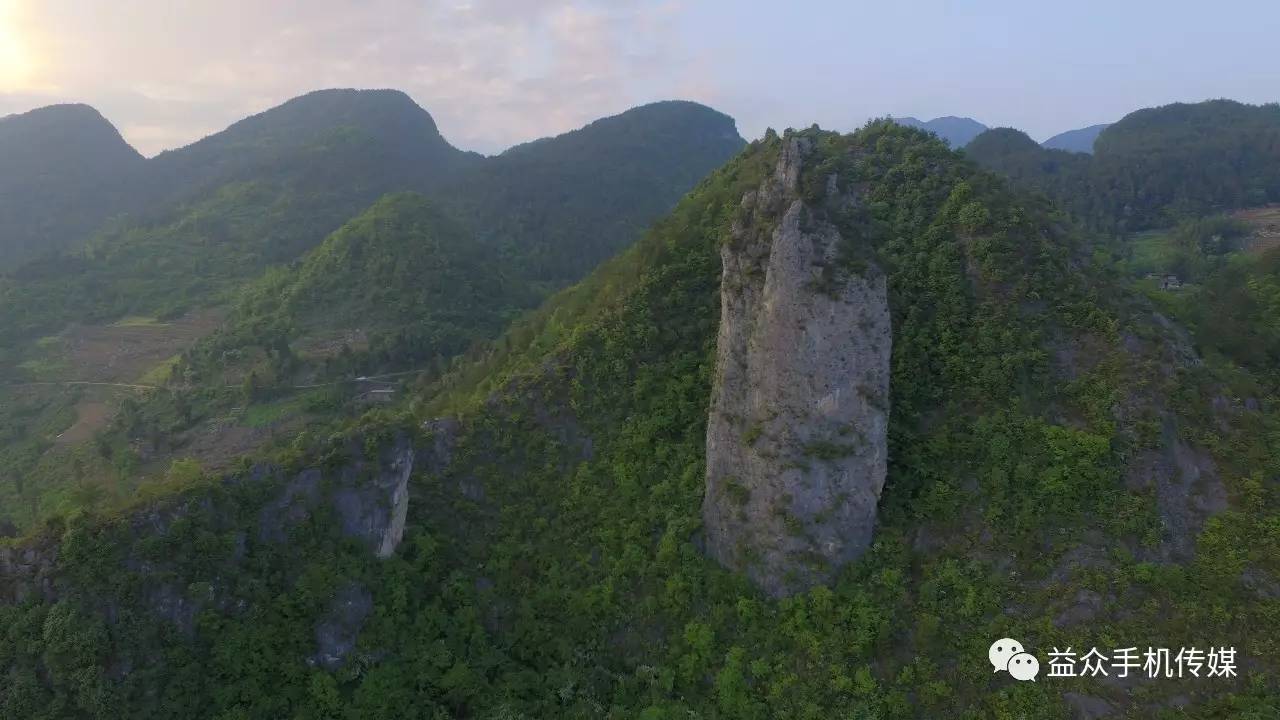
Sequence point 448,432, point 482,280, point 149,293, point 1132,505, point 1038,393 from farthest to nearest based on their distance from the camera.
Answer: point 149,293
point 482,280
point 448,432
point 1038,393
point 1132,505

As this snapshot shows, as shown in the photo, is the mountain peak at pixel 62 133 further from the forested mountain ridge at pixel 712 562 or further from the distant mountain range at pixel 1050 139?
the distant mountain range at pixel 1050 139

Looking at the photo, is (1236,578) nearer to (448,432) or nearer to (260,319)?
(448,432)

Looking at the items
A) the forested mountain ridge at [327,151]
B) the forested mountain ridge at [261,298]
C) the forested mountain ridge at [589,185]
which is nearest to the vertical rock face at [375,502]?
the forested mountain ridge at [261,298]

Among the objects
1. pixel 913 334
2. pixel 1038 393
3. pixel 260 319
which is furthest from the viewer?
pixel 260 319

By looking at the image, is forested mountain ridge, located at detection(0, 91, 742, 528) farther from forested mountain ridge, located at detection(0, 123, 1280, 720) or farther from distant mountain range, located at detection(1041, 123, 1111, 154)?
distant mountain range, located at detection(1041, 123, 1111, 154)

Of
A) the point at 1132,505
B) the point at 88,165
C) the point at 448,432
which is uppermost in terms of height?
the point at 88,165

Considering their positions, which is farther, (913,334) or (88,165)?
(88,165)

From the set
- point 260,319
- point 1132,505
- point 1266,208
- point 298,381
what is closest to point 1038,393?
point 1132,505
